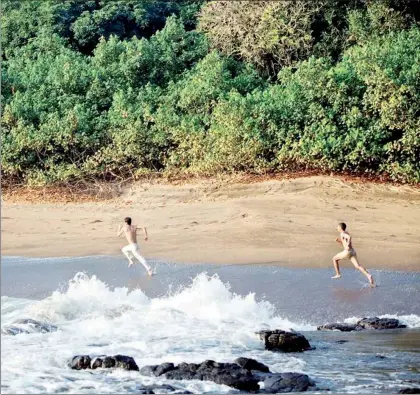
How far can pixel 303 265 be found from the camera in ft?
34.5

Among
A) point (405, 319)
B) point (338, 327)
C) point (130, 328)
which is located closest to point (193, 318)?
point (130, 328)

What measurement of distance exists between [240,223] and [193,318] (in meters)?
3.53

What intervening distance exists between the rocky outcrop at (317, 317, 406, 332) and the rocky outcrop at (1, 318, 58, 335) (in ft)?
8.01

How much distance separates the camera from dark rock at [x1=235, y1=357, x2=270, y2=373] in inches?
269

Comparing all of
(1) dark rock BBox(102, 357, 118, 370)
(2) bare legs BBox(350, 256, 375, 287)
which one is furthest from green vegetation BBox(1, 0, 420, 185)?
(1) dark rock BBox(102, 357, 118, 370)

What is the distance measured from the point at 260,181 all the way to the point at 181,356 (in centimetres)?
648

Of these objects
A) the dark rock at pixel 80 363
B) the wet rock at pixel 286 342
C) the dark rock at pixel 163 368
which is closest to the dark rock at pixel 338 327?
the wet rock at pixel 286 342

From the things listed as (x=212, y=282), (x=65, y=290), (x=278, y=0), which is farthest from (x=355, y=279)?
(x=278, y=0)

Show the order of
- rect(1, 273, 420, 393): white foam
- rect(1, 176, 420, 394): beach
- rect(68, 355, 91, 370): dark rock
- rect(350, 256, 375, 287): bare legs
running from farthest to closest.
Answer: rect(350, 256, 375, 287): bare legs < rect(1, 176, 420, 394): beach < rect(68, 355, 91, 370): dark rock < rect(1, 273, 420, 393): white foam

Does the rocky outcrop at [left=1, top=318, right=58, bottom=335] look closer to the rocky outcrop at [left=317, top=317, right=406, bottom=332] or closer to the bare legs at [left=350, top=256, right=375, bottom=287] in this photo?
the rocky outcrop at [left=317, top=317, right=406, bottom=332]

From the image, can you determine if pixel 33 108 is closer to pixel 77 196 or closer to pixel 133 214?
pixel 77 196

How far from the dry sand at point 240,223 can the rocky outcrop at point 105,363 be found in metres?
4.00

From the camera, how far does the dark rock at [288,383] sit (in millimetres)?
6461

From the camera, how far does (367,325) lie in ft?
27.1
